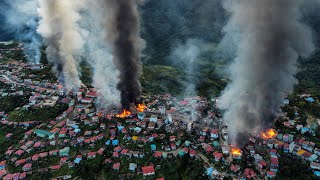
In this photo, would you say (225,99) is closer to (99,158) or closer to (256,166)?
(256,166)

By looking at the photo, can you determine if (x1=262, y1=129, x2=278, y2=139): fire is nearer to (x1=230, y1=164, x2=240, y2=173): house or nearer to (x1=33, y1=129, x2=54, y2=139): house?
(x1=230, y1=164, x2=240, y2=173): house

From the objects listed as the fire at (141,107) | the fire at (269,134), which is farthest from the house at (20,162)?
the fire at (269,134)

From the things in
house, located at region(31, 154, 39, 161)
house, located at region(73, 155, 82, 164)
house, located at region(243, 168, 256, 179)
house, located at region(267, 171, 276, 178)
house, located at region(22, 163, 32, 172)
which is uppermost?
house, located at region(267, 171, 276, 178)

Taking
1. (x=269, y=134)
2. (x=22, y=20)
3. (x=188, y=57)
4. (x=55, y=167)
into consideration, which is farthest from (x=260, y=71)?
(x=22, y=20)

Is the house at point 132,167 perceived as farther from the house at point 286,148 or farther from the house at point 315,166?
the house at point 315,166

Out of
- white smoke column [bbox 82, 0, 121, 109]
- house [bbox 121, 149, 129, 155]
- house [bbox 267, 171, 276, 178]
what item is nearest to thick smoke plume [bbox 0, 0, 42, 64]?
white smoke column [bbox 82, 0, 121, 109]

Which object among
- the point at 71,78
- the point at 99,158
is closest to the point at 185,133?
the point at 99,158
